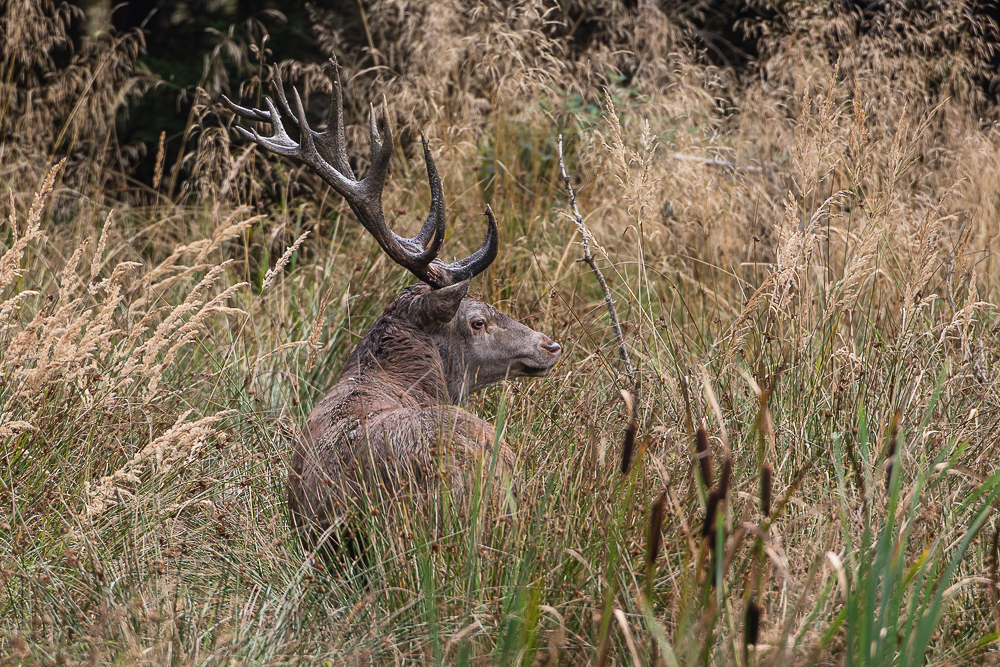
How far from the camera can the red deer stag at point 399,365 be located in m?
3.32

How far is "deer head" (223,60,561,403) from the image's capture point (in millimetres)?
4266

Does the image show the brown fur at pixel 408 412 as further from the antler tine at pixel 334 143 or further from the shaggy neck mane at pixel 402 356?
the antler tine at pixel 334 143

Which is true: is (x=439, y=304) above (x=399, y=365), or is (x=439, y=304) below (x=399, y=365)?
above

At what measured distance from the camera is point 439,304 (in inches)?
168

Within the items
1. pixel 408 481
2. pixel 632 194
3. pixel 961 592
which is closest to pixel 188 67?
pixel 632 194

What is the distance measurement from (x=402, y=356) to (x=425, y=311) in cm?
22

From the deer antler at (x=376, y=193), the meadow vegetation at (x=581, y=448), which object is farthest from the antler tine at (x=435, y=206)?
the meadow vegetation at (x=581, y=448)

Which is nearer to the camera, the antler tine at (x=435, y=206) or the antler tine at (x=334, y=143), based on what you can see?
the antler tine at (x=435, y=206)

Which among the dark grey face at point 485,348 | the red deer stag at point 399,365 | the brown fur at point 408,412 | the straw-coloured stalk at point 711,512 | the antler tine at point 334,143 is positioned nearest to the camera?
the straw-coloured stalk at point 711,512

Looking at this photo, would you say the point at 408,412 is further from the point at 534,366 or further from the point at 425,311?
the point at 534,366

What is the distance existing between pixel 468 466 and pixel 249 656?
94 cm

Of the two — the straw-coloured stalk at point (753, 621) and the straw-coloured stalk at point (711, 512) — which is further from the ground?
the straw-coloured stalk at point (711, 512)

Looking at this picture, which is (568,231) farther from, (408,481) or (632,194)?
(408,481)

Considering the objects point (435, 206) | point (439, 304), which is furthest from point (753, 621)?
point (435, 206)
